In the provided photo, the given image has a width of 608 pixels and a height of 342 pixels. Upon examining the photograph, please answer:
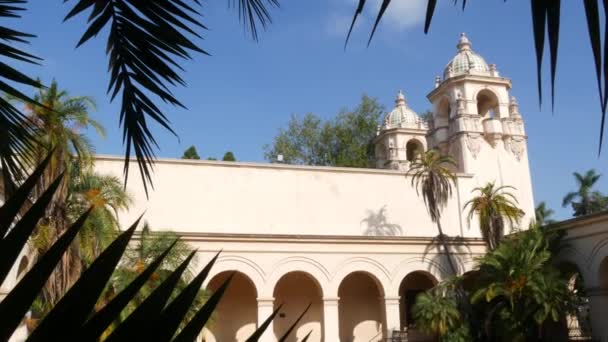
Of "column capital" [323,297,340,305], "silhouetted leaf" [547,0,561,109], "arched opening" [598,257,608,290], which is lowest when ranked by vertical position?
"silhouetted leaf" [547,0,561,109]

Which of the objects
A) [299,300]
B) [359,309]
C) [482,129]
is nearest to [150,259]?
[299,300]

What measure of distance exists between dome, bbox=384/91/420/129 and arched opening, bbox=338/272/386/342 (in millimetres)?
10706

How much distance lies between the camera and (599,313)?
2064 cm

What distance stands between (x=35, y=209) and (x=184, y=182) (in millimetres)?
24420

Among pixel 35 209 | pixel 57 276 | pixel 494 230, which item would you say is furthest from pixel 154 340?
pixel 494 230

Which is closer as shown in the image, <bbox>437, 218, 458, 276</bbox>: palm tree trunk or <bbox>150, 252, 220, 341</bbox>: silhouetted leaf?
<bbox>150, 252, 220, 341</bbox>: silhouetted leaf

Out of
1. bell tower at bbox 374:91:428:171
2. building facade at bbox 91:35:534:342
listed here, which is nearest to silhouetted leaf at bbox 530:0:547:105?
building facade at bbox 91:35:534:342

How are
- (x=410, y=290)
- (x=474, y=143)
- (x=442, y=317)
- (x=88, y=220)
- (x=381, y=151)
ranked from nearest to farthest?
1. (x=88, y=220)
2. (x=442, y=317)
3. (x=410, y=290)
4. (x=474, y=143)
5. (x=381, y=151)

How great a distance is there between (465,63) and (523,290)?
12771 mm

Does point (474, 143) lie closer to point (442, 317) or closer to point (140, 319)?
point (442, 317)

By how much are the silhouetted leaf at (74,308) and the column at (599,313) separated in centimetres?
2210

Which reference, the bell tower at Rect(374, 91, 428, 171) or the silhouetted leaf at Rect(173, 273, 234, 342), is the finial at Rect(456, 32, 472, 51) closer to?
the bell tower at Rect(374, 91, 428, 171)

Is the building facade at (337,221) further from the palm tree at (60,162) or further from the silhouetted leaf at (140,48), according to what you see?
the silhouetted leaf at (140,48)

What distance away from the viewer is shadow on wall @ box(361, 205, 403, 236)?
26.7 meters
